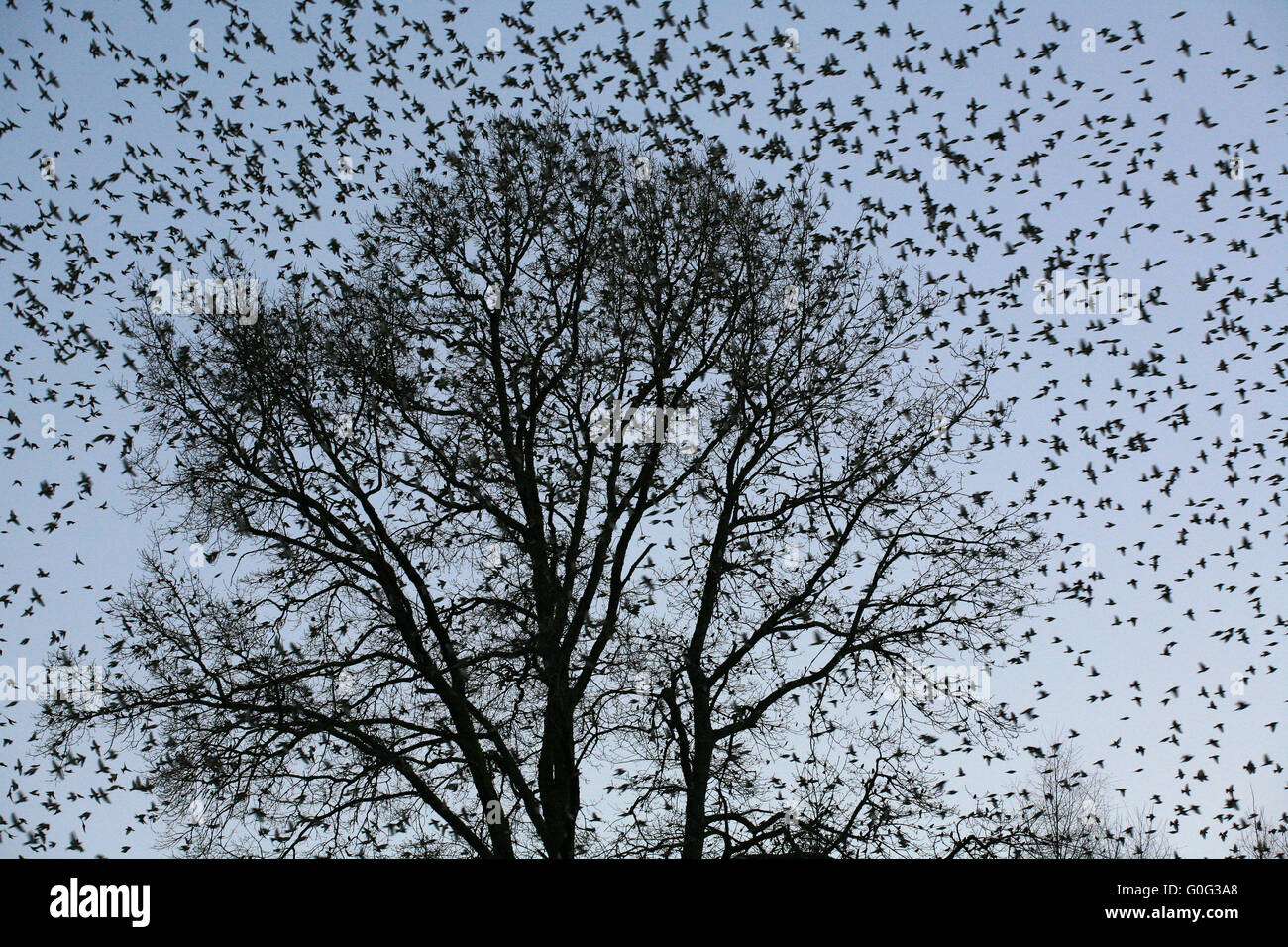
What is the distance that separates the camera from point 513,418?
15078mm

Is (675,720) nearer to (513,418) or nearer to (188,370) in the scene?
(513,418)

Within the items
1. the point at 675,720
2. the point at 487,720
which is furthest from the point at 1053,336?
the point at 487,720

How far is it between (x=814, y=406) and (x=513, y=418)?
452 centimetres

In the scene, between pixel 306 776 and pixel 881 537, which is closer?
pixel 306 776

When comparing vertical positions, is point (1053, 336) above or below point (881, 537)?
above

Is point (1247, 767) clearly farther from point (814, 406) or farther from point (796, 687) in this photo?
point (814, 406)

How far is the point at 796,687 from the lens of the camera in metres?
13.6
